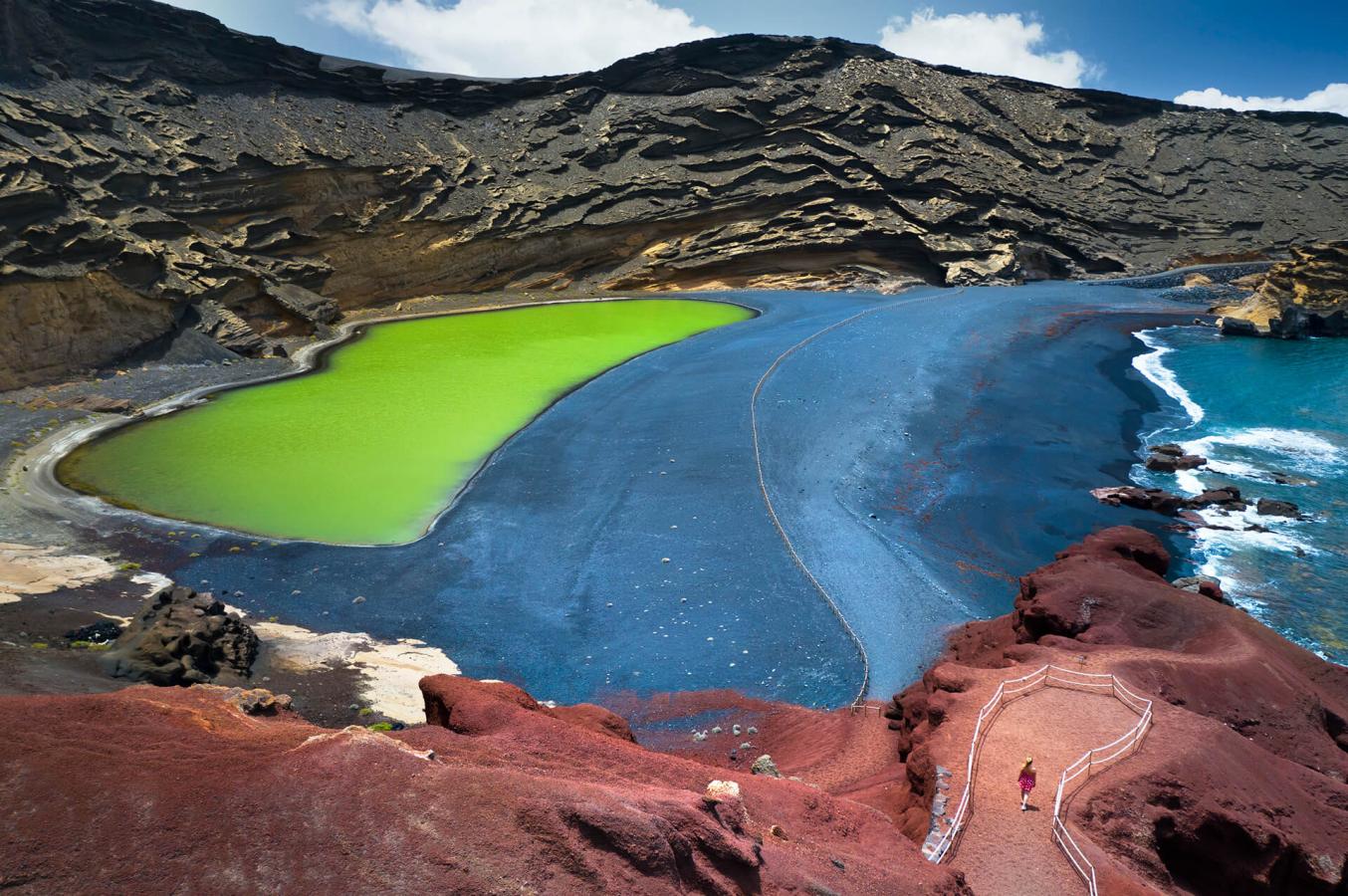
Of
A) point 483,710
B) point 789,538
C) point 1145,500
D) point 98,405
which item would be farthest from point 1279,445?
point 98,405

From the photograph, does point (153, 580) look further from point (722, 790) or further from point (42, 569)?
point (722, 790)

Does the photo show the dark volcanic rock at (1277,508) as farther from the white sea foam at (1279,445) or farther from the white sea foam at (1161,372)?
the white sea foam at (1161,372)

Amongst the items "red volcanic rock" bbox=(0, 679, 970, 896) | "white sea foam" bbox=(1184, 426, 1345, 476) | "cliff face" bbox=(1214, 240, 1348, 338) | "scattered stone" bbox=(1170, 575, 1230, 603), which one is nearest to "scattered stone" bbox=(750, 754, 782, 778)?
"red volcanic rock" bbox=(0, 679, 970, 896)

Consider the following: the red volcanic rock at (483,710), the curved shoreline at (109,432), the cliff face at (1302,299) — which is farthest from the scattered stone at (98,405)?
the cliff face at (1302,299)

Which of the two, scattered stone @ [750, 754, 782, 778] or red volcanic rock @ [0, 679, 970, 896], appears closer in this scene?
red volcanic rock @ [0, 679, 970, 896]

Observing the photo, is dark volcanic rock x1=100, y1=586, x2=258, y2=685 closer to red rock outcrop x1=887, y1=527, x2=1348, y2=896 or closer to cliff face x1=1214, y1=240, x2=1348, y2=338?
red rock outcrop x1=887, y1=527, x2=1348, y2=896

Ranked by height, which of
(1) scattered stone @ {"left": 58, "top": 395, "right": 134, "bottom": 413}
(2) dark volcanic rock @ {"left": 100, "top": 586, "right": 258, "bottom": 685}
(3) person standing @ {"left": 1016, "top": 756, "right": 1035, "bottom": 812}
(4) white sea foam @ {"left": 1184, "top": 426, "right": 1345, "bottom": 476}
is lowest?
(1) scattered stone @ {"left": 58, "top": 395, "right": 134, "bottom": 413}
